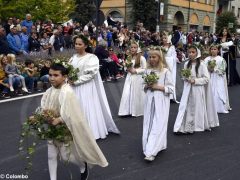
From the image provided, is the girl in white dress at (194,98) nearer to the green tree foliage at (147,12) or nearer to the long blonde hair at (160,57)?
the long blonde hair at (160,57)

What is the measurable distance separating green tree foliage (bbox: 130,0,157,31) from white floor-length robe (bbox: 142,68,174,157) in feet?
135

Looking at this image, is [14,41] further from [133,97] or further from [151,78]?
[151,78]

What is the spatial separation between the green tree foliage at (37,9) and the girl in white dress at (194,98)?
68.3ft

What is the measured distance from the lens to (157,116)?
637 cm

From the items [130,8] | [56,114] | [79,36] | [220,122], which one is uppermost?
[130,8]

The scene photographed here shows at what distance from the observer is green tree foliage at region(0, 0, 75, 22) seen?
27553 millimetres

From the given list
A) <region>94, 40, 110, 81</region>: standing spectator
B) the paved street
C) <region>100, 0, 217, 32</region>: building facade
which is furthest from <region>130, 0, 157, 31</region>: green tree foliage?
the paved street

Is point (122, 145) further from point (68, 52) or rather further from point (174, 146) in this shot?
point (68, 52)

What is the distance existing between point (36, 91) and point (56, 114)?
8627 mm

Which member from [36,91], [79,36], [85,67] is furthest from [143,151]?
[36,91]

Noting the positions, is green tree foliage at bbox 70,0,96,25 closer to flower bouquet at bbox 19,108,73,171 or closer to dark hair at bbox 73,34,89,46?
dark hair at bbox 73,34,89,46

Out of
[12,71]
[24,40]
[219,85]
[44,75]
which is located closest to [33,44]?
[24,40]

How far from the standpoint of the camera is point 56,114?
473 centimetres

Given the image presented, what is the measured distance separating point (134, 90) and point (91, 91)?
2.73 metres
